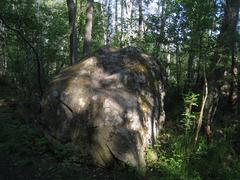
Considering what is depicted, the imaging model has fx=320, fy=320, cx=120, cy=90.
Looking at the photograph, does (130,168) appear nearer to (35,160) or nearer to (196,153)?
(196,153)

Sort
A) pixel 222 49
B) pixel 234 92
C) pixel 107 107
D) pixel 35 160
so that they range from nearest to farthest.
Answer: pixel 35 160, pixel 107 107, pixel 222 49, pixel 234 92

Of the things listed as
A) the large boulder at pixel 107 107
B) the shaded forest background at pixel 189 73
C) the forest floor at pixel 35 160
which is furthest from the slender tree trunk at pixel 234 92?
the forest floor at pixel 35 160

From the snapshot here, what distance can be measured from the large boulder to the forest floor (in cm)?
31

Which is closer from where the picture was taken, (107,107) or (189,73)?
(107,107)

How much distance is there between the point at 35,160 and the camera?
743 centimetres

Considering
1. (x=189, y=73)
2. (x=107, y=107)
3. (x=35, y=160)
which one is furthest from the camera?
(x=189, y=73)

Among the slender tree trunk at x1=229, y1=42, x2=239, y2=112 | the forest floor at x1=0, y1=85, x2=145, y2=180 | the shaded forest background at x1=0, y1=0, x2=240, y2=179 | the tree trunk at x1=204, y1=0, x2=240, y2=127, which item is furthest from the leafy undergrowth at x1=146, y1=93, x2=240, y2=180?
the forest floor at x1=0, y1=85, x2=145, y2=180

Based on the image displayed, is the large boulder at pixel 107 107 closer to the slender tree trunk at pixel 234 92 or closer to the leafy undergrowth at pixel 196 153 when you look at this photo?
the leafy undergrowth at pixel 196 153

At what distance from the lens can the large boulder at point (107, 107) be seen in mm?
7312

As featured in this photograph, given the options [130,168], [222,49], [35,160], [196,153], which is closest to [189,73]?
[222,49]

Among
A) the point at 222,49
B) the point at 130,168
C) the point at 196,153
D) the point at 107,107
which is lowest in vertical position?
the point at 130,168

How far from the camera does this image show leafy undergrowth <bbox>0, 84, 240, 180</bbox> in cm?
688

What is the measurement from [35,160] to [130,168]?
2245 millimetres

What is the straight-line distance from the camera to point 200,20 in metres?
8.73
